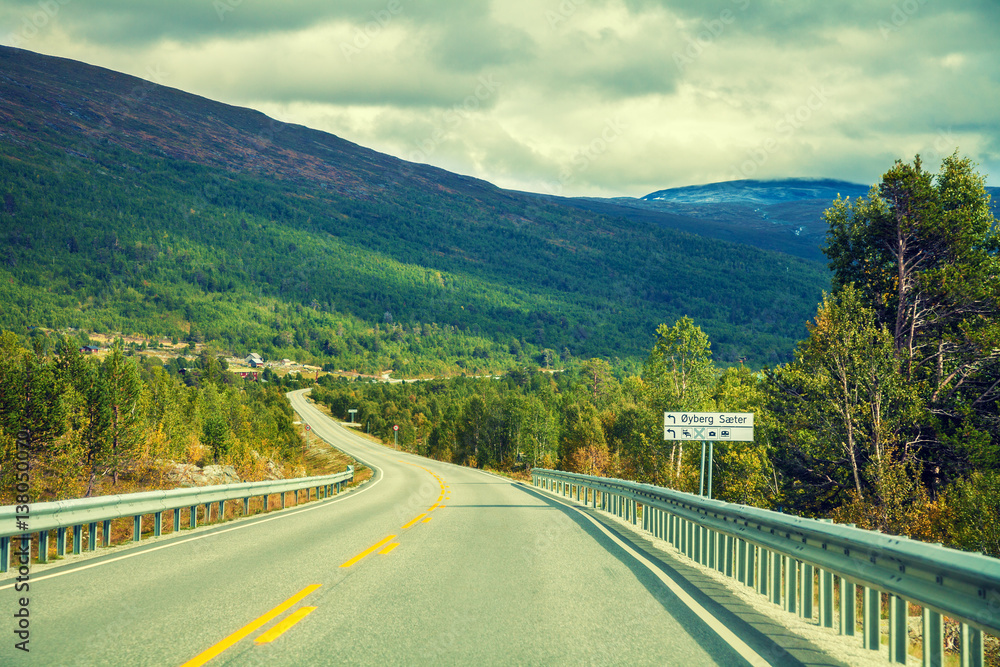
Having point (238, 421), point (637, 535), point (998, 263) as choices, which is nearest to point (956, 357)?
point (998, 263)

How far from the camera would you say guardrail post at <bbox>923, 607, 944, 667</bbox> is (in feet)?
15.3

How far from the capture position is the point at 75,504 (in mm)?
9352

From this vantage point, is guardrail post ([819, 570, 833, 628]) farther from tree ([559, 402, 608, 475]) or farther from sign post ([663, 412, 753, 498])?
tree ([559, 402, 608, 475])

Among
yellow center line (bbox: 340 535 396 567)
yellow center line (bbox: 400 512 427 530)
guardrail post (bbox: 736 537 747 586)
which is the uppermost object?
guardrail post (bbox: 736 537 747 586)

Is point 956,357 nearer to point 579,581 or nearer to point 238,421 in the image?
point 579,581

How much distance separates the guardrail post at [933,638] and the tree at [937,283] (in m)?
21.3

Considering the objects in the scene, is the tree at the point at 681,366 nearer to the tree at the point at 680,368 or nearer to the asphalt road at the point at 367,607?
the tree at the point at 680,368

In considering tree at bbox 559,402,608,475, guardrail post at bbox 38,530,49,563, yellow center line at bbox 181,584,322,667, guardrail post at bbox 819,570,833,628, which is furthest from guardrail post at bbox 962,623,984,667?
tree at bbox 559,402,608,475

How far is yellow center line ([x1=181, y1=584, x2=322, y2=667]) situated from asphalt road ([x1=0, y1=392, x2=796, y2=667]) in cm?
1

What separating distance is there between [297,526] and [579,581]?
23.9 feet

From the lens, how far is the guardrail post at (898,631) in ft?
16.9

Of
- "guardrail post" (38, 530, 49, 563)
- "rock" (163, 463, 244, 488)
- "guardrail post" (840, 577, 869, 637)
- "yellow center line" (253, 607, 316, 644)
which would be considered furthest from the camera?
"rock" (163, 463, 244, 488)

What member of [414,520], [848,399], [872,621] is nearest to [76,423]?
[414,520]

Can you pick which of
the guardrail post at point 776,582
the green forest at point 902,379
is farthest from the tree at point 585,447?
the guardrail post at point 776,582
